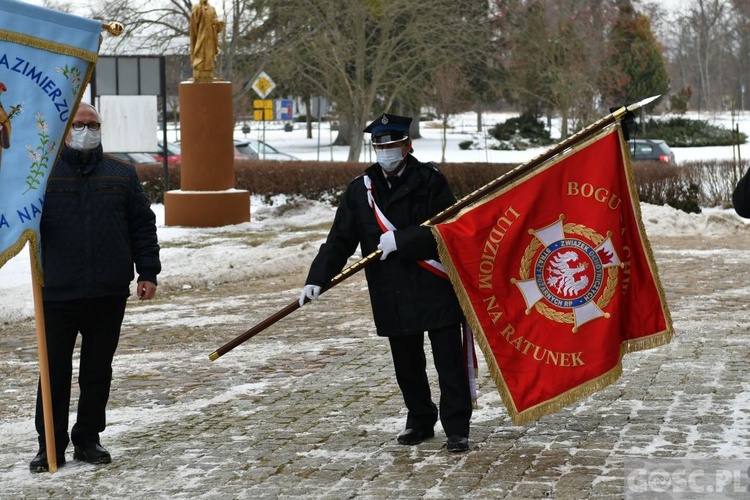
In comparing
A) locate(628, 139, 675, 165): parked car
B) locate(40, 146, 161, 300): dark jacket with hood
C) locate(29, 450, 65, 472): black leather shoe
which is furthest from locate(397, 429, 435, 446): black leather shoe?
locate(628, 139, 675, 165): parked car

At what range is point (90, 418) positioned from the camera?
639 centimetres

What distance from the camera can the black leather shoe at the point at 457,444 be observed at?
6383 millimetres

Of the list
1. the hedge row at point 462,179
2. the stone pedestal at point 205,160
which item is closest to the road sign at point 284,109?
the hedge row at point 462,179

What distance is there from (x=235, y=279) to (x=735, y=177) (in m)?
12.2

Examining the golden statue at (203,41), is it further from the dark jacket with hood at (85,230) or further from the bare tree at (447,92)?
the bare tree at (447,92)

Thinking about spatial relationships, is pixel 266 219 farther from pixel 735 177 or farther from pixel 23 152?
pixel 23 152

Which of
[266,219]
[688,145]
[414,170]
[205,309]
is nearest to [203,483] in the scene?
[414,170]

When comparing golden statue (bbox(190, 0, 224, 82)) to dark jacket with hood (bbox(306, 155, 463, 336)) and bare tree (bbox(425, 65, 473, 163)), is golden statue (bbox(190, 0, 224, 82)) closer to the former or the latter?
dark jacket with hood (bbox(306, 155, 463, 336))

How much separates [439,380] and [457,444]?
0.32 meters

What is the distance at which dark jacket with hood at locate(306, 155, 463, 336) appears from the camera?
6.42m

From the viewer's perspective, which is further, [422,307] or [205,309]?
[205,309]

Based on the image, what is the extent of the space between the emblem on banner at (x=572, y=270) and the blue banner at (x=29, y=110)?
234 cm

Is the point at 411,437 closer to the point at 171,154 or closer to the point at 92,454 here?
the point at 92,454

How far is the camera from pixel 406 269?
646 centimetres
